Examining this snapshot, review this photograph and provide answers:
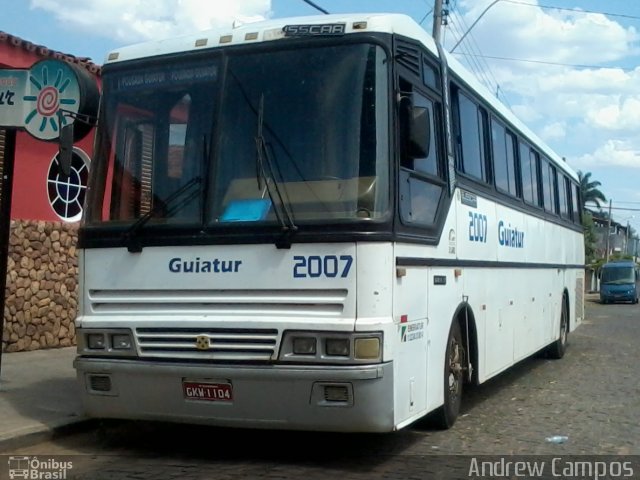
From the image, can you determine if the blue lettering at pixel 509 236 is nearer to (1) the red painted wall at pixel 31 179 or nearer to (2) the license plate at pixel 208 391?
(2) the license plate at pixel 208 391

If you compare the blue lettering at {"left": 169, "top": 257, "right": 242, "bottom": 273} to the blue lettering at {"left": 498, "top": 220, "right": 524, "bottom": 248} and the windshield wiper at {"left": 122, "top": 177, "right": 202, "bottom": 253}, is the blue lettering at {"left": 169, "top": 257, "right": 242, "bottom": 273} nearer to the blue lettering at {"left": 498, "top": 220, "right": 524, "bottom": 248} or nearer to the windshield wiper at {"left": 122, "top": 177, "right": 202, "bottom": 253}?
the windshield wiper at {"left": 122, "top": 177, "right": 202, "bottom": 253}

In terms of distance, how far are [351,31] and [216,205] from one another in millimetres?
1696

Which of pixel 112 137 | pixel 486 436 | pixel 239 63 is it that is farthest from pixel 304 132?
pixel 486 436

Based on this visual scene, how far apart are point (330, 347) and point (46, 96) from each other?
4980 millimetres

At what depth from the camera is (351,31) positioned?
6.73m

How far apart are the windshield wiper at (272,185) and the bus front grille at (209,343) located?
2.35 feet

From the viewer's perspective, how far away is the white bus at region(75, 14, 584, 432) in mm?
6422

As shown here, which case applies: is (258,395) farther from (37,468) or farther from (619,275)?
(619,275)

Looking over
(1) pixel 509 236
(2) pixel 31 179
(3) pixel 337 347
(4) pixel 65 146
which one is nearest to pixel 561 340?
(1) pixel 509 236

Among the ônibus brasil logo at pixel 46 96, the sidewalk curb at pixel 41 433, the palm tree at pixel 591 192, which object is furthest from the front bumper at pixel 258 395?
the palm tree at pixel 591 192

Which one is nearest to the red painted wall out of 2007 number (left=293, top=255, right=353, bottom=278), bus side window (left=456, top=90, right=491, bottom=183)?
bus side window (left=456, top=90, right=491, bottom=183)

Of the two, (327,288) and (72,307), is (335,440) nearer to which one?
(327,288)

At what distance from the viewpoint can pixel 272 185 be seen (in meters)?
6.66

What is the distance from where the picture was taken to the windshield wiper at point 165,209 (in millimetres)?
6914
